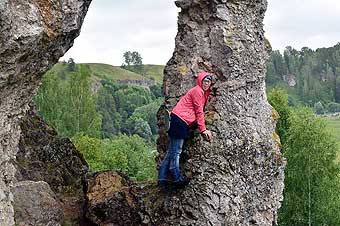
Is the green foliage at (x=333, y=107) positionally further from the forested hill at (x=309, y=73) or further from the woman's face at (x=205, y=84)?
the woman's face at (x=205, y=84)

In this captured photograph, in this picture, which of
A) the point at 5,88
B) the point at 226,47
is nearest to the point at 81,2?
the point at 5,88

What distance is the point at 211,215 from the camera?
12367 mm

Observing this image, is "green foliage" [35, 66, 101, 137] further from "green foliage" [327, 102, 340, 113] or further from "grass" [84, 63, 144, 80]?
"grass" [84, 63, 144, 80]

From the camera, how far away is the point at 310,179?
35688mm

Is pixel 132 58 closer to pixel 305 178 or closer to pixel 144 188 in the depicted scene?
pixel 305 178

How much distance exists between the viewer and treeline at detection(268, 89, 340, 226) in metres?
35.5

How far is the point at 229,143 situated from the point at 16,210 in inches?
184

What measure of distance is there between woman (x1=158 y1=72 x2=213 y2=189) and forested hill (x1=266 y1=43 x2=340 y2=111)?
12997 centimetres

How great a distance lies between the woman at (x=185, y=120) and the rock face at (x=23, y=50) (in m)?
2.49

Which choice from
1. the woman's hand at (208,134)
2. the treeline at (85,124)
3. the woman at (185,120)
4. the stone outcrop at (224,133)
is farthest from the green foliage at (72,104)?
the woman's hand at (208,134)

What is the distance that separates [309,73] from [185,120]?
148060 mm

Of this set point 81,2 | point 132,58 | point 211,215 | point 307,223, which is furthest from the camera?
point 132,58

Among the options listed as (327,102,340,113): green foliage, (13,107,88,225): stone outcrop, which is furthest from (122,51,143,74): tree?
(13,107,88,225): stone outcrop

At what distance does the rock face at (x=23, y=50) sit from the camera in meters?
9.40
